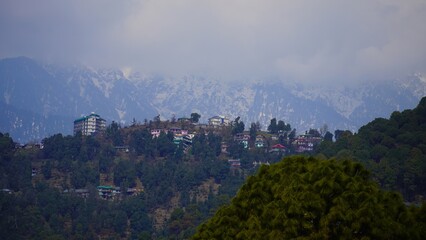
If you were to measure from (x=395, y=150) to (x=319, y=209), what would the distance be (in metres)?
60.2

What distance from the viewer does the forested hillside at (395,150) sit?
→ 76.8m

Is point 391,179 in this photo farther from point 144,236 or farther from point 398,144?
point 144,236

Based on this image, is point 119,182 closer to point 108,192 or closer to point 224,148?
point 108,192

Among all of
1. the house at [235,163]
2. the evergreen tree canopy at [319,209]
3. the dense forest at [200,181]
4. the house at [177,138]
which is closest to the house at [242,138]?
the dense forest at [200,181]

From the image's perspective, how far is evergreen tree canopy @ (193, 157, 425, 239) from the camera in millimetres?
24609

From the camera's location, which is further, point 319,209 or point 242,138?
point 242,138

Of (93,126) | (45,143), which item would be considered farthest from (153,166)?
(93,126)

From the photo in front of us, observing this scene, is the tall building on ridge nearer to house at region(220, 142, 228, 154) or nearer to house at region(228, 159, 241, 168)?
house at region(220, 142, 228, 154)

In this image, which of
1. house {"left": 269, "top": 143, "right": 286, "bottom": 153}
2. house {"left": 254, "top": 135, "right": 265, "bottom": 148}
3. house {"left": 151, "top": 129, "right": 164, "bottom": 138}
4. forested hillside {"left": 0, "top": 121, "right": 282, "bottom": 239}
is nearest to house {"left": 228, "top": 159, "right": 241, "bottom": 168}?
forested hillside {"left": 0, "top": 121, "right": 282, "bottom": 239}

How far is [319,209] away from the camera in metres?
25.4

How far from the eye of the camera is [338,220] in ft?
81.6

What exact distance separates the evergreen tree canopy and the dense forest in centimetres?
4

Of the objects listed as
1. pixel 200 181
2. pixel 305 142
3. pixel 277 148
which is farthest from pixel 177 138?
pixel 305 142

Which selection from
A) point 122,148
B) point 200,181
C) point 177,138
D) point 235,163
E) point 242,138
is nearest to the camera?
point 200,181
